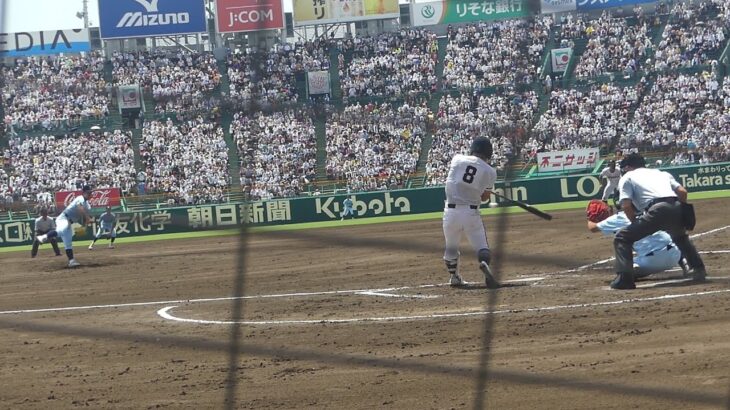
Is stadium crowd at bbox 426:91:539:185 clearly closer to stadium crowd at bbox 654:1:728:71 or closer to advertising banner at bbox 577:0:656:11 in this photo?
stadium crowd at bbox 654:1:728:71

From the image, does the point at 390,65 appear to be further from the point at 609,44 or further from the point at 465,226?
the point at 465,226

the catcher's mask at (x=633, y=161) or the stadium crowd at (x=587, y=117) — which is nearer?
the catcher's mask at (x=633, y=161)

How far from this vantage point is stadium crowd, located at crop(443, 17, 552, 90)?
21297mm

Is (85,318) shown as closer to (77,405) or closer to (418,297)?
(418,297)

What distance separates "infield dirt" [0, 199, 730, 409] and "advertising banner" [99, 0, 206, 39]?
Answer: 5446 millimetres

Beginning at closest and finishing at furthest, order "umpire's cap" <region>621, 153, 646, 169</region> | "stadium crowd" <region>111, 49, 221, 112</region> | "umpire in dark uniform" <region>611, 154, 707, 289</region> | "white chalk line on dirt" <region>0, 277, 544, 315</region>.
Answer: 1. "umpire in dark uniform" <region>611, 154, 707, 289</region>
2. "umpire's cap" <region>621, 153, 646, 169</region>
3. "white chalk line on dirt" <region>0, 277, 544, 315</region>
4. "stadium crowd" <region>111, 49, 221, 112</region>

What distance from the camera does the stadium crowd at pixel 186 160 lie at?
1477 centimetres

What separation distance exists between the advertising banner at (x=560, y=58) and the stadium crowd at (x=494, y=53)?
0.36 m

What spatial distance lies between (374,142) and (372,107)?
4152mm

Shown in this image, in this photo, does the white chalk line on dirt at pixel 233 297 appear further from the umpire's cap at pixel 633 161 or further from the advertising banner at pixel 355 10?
the advertising banner at pixel 355 10

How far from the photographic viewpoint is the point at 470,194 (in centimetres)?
1055

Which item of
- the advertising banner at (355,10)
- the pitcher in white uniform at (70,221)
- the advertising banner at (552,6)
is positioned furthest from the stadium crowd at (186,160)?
the advertising banner at (355,10)

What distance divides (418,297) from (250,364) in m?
3.51

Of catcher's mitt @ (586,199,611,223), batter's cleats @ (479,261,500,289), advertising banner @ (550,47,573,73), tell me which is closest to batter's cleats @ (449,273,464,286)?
batter's cleats @ (479,261,500,289)
